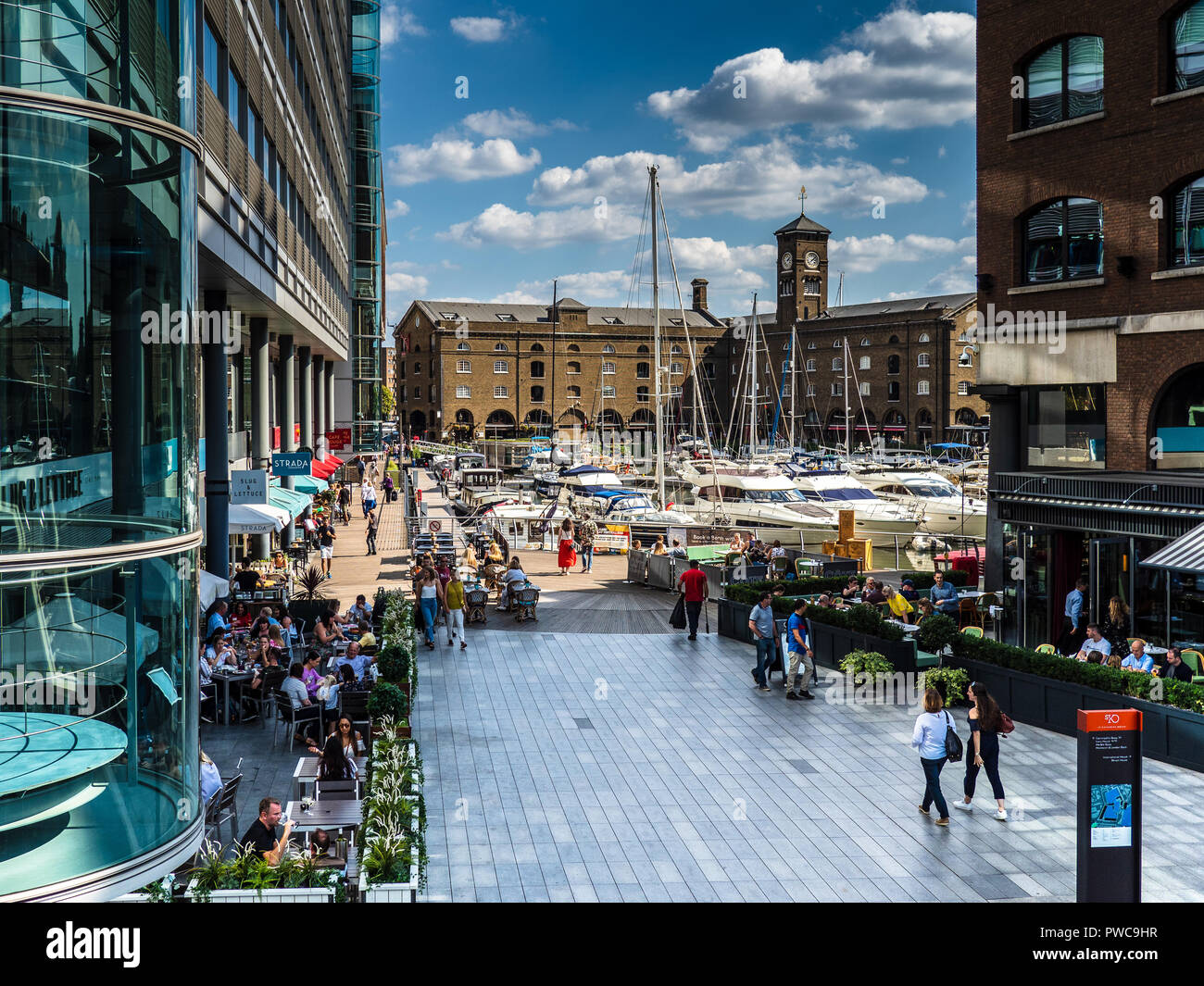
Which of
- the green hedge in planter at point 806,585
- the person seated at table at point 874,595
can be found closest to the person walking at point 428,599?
the green hedge in planter at point 806,585

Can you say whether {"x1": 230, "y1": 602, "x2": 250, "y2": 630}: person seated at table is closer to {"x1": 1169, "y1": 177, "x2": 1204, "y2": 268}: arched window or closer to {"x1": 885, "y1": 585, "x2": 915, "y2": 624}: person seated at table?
{"x1": 885, "y1": 585, "x2": 915, "y2": 624}: person seated at table

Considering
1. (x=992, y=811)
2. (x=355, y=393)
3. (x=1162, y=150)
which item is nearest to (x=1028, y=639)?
(x=1162, y=150)

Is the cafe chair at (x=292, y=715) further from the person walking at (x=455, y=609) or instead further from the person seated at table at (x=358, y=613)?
the person walking at (x=455, y=609)

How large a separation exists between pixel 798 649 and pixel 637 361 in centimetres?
11253

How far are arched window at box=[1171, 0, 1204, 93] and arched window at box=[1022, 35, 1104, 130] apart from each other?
5.05 ft

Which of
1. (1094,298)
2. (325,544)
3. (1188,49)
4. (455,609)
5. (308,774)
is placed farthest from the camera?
(325,544)

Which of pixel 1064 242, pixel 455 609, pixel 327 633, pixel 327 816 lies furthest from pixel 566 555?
pixel 327 816

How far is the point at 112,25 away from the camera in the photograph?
19.1 ft

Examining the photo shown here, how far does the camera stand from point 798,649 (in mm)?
17750

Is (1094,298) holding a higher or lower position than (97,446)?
higher

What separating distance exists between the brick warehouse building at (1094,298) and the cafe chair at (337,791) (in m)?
13.9

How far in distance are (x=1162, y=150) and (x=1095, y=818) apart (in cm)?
1665

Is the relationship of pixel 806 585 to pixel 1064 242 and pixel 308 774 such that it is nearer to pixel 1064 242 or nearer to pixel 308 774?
pixel 1064 242

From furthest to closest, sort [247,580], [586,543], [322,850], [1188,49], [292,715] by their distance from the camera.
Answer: [586,543]
[247,580]
[1188,49]
[292,715]
[322,850]
